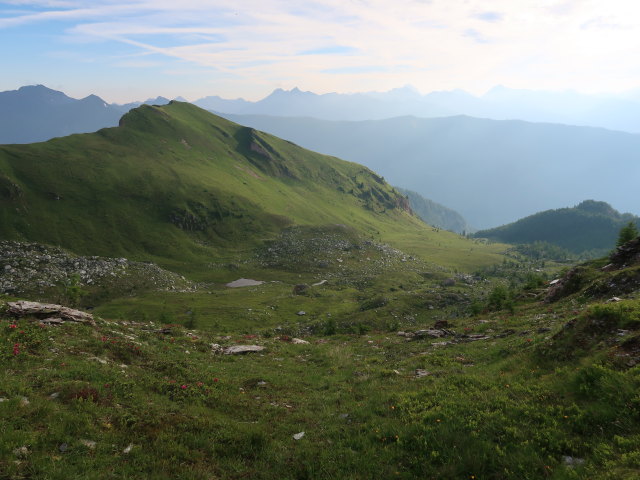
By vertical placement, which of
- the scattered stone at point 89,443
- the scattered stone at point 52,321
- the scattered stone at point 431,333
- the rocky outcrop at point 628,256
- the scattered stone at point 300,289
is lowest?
the scattered stone at point 300,289

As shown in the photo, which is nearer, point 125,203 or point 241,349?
point 241,349

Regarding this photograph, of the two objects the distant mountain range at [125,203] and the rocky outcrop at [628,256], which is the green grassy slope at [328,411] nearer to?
the rocky outcrop at [628,256]

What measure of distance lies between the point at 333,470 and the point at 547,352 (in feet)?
38.2

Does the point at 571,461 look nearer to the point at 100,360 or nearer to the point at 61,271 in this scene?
the point at 100,360

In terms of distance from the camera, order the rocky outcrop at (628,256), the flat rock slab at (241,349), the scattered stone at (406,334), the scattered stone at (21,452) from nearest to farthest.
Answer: the scattered stone at (21,452), the flat rock slab at (241,349), the scattered stone at (406,334), the rocky outcrop at (628,256)

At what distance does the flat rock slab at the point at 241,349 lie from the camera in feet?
88.8

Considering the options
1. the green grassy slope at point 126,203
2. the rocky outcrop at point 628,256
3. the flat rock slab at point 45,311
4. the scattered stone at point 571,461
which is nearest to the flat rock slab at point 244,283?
the green grassy slope at point 126,203

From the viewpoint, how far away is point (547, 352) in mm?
15836

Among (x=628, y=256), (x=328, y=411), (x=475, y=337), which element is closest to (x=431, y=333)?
(x=475, y=337)

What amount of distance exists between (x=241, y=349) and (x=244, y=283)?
86.5 metres

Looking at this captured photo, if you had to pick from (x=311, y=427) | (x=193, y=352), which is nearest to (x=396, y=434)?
(x=311, y=427)

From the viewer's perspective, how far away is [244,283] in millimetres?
112000

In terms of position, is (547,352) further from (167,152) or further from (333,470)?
(167,152)

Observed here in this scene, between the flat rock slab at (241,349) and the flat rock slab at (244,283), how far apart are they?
266 feet
